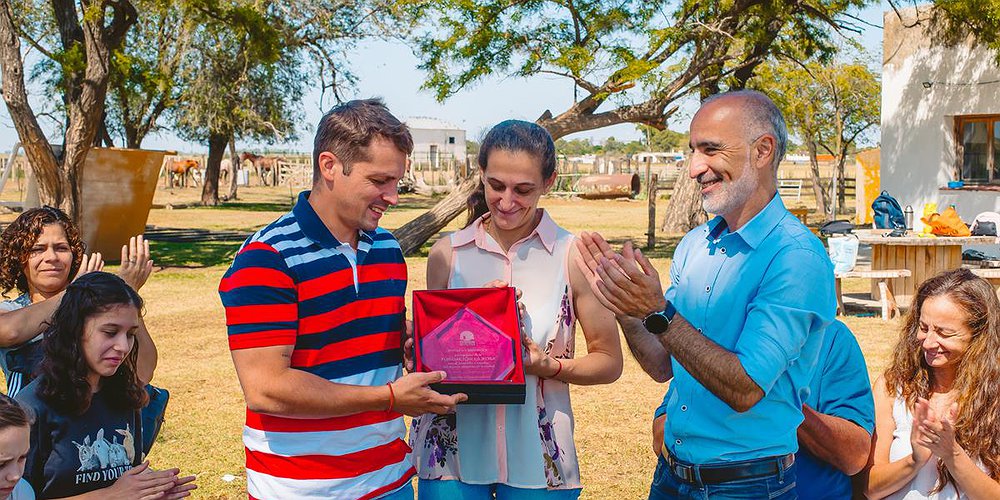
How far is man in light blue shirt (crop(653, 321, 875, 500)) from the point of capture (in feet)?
9.95

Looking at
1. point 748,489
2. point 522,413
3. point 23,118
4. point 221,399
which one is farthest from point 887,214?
point 23,118

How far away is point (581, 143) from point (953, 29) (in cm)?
14744

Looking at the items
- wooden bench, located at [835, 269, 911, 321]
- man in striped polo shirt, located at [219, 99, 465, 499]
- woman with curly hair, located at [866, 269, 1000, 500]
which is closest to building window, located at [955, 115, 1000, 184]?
wooden bench, located at [835, 269, 911, 321]

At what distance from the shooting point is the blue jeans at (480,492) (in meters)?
2.95

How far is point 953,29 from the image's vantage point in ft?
51.5

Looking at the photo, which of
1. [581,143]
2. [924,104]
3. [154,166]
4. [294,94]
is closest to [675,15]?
[924,104]

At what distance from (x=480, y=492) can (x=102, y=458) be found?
122 cm

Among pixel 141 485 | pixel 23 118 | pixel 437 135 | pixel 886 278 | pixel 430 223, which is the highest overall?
pixel 437 135

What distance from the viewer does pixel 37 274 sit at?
12.5ft

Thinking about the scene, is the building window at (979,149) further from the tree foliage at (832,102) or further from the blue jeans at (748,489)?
the blue jeans at (748,489)

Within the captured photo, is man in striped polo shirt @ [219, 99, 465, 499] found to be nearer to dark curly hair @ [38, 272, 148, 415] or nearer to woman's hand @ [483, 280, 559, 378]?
woman's hand @ [483, 280, 559, 378]

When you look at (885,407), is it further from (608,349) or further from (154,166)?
(154,166)

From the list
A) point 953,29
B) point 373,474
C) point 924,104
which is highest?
point 953,29

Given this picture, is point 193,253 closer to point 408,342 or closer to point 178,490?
point 178,490
